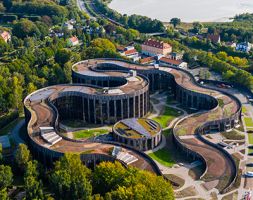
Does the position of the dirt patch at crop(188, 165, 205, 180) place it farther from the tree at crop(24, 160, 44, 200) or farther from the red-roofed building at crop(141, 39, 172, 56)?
the red-roofed building at crop(141, 39, 172, 56)

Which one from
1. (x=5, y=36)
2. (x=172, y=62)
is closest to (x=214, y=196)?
(x=172, y=62)

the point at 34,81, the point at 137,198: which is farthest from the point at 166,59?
the point at 137,198

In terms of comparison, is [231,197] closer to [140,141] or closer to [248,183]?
[248,183]

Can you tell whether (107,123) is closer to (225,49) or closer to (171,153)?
(171,153)

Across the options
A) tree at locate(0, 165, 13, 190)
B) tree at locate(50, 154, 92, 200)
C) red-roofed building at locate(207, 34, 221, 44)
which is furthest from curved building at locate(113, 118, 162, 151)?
red-roofed building at locate(207, 34, 221, 44)

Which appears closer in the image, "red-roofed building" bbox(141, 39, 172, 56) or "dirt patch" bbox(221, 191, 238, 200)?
"dirt patch" bbox(221, 191, 238, 200)
